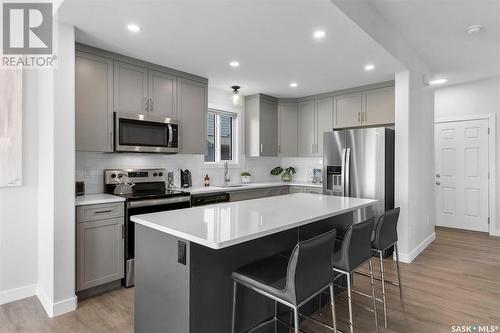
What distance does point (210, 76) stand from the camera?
408cm

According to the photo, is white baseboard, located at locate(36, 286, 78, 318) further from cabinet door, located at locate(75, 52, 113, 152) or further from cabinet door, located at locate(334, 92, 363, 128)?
cabinet door, located at locate(334, 92, 363, 128)

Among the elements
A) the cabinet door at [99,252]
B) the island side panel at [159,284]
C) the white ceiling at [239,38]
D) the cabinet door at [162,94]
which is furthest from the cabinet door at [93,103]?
the island side panel at [159,284]

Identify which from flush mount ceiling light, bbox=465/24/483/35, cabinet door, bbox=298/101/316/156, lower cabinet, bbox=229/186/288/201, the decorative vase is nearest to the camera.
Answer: flush mount ceiling light, bbox=465/24/483/35

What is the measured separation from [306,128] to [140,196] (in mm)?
3281

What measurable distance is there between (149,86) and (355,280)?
3.21 meters

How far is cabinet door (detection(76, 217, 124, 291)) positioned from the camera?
270cm

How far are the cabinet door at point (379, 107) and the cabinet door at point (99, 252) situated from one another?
369 cm

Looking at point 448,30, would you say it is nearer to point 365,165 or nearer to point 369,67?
point 369,67

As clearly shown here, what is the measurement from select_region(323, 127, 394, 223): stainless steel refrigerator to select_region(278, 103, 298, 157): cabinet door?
3.91 feet

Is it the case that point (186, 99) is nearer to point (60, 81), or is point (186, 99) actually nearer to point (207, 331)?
point (60, 81)

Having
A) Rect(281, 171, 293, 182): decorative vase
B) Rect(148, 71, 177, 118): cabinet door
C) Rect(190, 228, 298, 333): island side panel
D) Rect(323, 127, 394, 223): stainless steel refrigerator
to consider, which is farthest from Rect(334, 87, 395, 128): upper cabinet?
Rect(190, 228, 298, 333): island side panel

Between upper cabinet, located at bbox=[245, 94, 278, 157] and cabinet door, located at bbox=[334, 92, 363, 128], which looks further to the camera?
upper cabinet, located at bbox=[245, 94, 278, 157]

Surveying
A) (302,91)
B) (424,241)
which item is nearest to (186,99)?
(302,91)

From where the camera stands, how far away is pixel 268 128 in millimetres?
5207
